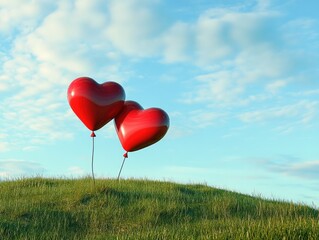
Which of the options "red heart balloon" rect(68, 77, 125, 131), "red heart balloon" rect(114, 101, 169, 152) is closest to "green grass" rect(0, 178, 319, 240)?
"red heart balloon" rect(114, 101, 169, 152)

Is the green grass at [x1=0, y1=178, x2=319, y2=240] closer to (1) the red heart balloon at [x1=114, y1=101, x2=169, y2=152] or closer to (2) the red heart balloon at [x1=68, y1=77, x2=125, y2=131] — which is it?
(1) the red heart balloon at [x1=114, y1=101, x2=169, y2=152]

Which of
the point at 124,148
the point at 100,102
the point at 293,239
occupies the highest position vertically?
the point at 100,102

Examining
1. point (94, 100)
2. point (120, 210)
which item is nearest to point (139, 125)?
point (94, 100)

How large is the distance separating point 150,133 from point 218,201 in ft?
9.06

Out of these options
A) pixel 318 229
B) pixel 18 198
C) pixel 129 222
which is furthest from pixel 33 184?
pixel 318 229

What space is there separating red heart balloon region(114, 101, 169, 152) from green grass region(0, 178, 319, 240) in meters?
1.43

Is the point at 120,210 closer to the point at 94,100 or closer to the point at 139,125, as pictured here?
the point at 139,125

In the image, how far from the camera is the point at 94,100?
1283 cm

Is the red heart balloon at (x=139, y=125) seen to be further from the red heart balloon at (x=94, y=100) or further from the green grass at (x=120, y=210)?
the green grass at (x=120, y=210)

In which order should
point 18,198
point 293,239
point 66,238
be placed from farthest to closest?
point 18,198
point 66,238
point 293,239

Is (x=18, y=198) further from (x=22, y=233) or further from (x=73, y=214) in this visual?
(x=22, y=233)

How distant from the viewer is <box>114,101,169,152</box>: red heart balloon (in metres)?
12.8

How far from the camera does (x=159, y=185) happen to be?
51.3 ft

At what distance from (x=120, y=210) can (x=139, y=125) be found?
2302 mm
